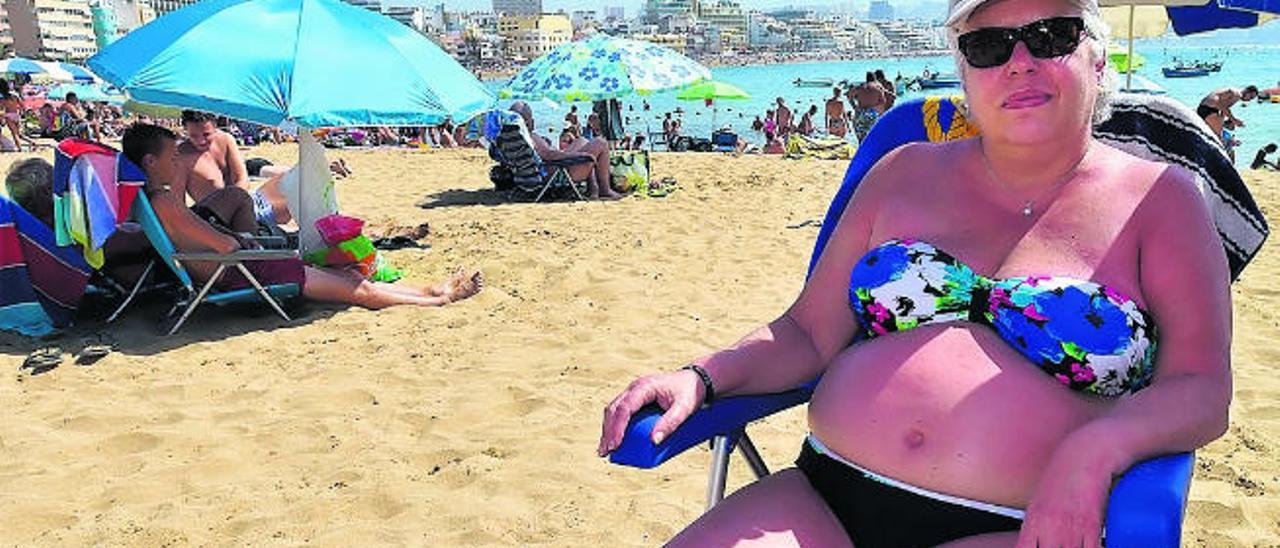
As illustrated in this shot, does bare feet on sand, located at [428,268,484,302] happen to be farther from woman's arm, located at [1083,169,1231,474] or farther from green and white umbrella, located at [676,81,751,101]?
green and white umbrella, located at [676,81,751,101]

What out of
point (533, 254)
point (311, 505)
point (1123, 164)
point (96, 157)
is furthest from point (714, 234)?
point (1123, 164)

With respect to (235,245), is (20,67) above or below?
above

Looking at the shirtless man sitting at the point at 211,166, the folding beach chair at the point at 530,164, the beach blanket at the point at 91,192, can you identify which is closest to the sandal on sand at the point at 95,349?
the beach blanket at the point at 91,192

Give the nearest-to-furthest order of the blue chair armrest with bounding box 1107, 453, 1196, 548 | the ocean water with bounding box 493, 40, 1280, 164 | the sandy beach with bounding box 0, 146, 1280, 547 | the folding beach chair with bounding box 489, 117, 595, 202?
the blue chair armrest with bounding box 1107, 453, 1196, 548, the sandy beach with bounding box 0, 146, 1280, 547, the folding beach chair with bounding box 489, 117, 595, 202, the ocean water with bounding box 493, 40, 1280, 164

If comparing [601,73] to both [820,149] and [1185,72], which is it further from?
[1185,72]

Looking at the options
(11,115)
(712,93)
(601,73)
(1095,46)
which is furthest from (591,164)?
(11,115)

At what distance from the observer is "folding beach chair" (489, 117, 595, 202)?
8617 millimetres

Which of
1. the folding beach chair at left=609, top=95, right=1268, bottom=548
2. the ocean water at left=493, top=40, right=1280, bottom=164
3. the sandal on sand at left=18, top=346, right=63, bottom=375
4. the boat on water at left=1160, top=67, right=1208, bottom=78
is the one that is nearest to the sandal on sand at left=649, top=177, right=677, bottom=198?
the ocean water at left=493, top=40, right=1280, bottom=164

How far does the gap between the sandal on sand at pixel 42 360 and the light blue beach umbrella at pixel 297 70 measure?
1214 millimetres

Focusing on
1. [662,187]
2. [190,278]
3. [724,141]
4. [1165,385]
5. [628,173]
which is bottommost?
[724,141]

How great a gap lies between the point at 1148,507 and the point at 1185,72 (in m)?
63.8

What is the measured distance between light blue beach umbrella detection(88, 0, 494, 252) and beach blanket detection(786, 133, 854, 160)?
895cm

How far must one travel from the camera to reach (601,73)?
32.4 ft

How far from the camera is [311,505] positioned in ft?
8.94
